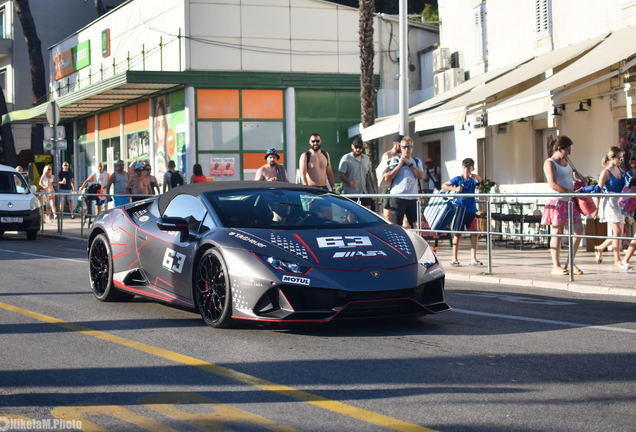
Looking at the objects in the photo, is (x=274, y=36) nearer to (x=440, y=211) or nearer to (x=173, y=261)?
(x=440, y=211)

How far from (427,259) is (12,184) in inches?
632

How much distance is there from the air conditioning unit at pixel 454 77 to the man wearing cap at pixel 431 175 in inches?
88.3

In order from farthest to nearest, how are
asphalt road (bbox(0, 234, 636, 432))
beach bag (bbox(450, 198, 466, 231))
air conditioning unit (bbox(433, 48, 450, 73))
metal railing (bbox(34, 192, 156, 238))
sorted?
air conditioning unit (bbox(433, 48, 450, 73))
metal railing (bbox(34, 192, 156, 238))
beach bag (bbox(450, 198, 466, 231))
asphalt road (bbox(0, 234, 636, 432))

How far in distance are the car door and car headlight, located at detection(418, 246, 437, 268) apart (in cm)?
190

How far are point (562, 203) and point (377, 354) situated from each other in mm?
5630

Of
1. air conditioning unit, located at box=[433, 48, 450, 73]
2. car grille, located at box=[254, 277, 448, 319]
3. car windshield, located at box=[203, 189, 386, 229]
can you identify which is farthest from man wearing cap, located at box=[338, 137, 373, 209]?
air conditioning unit, located at box=[433, 48, 450, 73]

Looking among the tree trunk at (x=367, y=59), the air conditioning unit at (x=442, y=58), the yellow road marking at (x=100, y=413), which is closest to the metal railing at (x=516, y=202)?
the yellow road marking at (x=100, y=413)

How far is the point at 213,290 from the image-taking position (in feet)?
22.3

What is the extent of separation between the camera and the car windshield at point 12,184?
20219 millimetres

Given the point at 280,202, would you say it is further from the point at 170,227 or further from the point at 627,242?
the point at 627,242

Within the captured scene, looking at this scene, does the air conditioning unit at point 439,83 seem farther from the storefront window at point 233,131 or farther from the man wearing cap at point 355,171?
the man wearing cap at point 355,171

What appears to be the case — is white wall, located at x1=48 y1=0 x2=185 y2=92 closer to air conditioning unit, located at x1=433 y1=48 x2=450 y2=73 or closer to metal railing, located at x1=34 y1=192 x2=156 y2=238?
metal railing, located at x1=34 y1=192 x2=156 y2=238

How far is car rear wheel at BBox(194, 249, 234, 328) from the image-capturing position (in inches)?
260

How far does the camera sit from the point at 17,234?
22.2 meters
